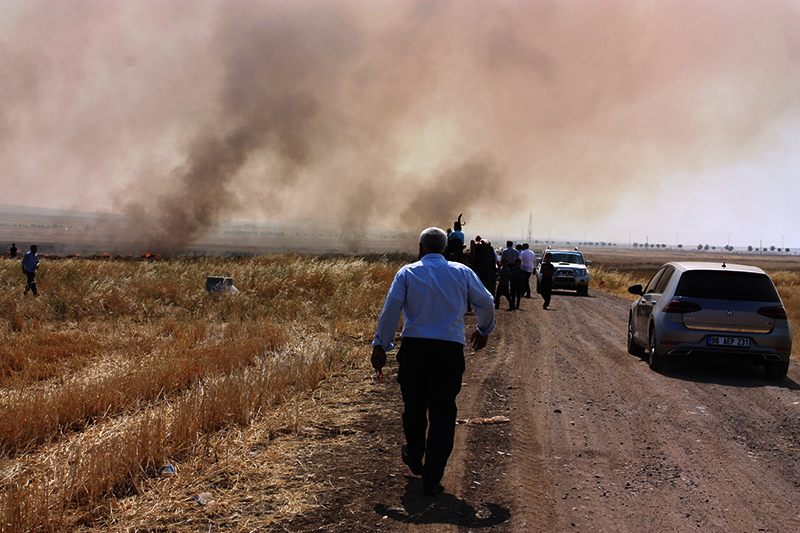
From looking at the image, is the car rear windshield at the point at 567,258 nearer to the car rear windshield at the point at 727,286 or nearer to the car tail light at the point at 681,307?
the car rear windshield at the point at 727,286

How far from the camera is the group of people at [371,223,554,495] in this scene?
426 centimetres

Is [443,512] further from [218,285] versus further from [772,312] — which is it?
[218,285]

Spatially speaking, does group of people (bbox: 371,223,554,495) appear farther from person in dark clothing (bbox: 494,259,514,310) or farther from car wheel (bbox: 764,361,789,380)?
person in dark clothing (bbox: 494,259,514,310)

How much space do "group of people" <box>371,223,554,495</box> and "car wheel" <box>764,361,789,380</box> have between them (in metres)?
6.21

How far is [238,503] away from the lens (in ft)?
13.1

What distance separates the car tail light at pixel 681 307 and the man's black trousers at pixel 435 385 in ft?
18.7

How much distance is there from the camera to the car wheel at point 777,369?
28.3ft

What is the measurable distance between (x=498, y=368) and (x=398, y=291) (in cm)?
505

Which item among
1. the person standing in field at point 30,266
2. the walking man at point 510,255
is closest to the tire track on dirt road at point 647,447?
the walking man at point 510,255

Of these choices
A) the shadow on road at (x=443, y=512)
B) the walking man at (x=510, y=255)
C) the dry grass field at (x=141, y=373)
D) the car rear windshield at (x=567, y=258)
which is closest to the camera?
the shadow on road at (x=443, y=512)

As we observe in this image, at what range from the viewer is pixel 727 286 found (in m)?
8.92

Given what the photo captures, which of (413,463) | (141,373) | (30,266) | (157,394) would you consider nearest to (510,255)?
(141,373)

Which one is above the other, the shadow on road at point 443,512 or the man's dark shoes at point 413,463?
the man's dark shoes at point 413,463

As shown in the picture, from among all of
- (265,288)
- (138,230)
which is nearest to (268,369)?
(265,288)
